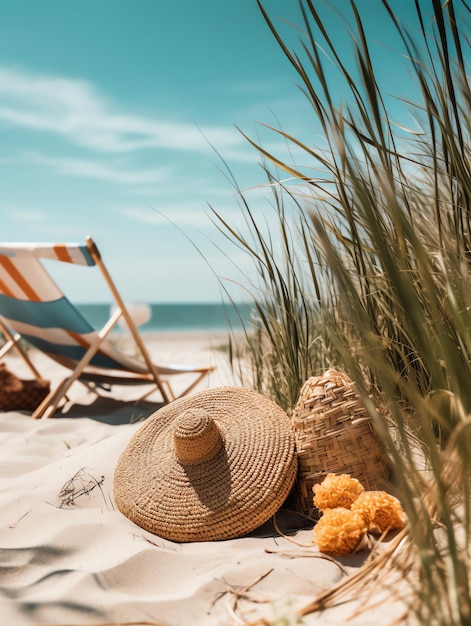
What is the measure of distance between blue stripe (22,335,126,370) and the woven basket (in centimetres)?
243

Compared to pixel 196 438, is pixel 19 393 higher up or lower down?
lower down

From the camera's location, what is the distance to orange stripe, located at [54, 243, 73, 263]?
3.50 metres

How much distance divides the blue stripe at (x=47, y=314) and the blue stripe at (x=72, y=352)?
0.19 metres

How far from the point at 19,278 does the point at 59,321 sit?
0.39 metres


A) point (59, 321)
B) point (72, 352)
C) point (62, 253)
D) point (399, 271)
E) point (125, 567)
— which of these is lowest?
point (125, 567)

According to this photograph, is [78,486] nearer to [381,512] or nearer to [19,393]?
[381,512]

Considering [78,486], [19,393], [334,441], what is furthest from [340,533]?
[19,393]

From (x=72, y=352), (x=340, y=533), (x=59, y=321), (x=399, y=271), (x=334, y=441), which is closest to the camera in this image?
(x=399, y=271)

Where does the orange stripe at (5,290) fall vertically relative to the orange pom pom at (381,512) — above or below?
above

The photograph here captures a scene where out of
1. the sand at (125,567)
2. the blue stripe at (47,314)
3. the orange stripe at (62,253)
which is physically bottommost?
the sand at (125,567)

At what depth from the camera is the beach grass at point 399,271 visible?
0.87 m

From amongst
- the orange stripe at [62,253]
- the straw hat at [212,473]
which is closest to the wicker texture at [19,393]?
the orange stripe at [62,253]

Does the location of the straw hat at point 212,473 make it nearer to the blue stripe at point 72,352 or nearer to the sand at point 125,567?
the sand at point 125,567

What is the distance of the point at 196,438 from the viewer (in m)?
1.98
